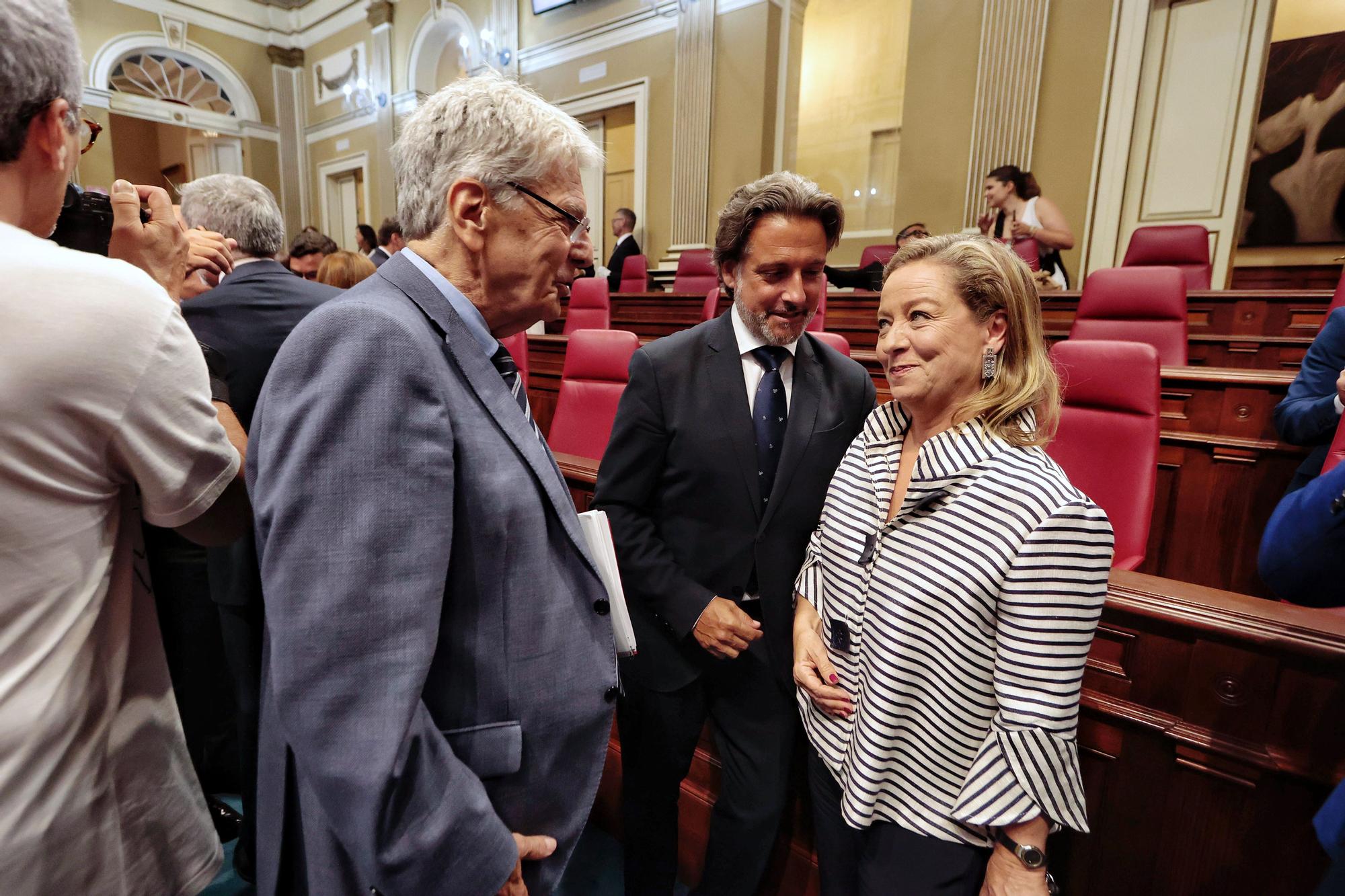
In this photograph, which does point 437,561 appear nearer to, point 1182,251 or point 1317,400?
point 1317,400

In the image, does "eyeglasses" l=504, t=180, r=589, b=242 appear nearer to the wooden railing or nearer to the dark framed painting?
the wooden railing

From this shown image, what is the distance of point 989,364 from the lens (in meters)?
0.97

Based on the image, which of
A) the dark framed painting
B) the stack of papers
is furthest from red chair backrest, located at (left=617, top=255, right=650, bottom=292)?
the stack of papers

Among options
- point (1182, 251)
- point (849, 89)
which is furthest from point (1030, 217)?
point (849, 89)

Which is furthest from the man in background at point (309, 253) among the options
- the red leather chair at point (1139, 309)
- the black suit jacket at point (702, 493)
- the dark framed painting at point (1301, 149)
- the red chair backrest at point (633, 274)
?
the dark framed painting at point (1301, 149)

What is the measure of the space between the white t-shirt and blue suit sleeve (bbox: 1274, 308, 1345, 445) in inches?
84.4

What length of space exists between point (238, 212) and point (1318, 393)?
259 centimetres

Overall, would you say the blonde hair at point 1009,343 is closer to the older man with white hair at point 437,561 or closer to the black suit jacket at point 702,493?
the black suit jacket at point 702,493

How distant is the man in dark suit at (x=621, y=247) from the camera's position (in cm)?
659

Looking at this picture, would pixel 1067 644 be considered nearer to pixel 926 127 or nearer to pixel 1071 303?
pixel 1071 303

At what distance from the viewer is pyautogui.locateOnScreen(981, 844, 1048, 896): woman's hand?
0.78 meters

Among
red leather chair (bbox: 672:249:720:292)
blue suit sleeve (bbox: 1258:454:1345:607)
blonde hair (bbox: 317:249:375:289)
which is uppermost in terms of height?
red leather chair (bbox: 672:249:720:292)

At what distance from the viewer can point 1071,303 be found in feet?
12.2

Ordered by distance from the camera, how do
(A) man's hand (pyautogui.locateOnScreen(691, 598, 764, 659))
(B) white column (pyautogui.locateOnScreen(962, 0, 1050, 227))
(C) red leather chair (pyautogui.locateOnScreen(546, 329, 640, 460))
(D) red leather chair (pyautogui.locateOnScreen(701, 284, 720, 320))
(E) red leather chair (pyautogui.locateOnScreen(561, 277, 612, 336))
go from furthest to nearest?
(B) white column (pyautogui.locateOnScreen(962, 0, 1050, 227)), (E) red leather chair (pyautogui.locateOnScreen(561, 277, 612, 336)), (D) red leather chair (pyautogui.locateOnScreen(701, 284, 720, 320)), (C) red leather chair (pyautogui.locateOnScreen(546, 329, 640, 460)), (A) man's hand (pyautogui.locateOnScreen(691, 598, 764, 659))
